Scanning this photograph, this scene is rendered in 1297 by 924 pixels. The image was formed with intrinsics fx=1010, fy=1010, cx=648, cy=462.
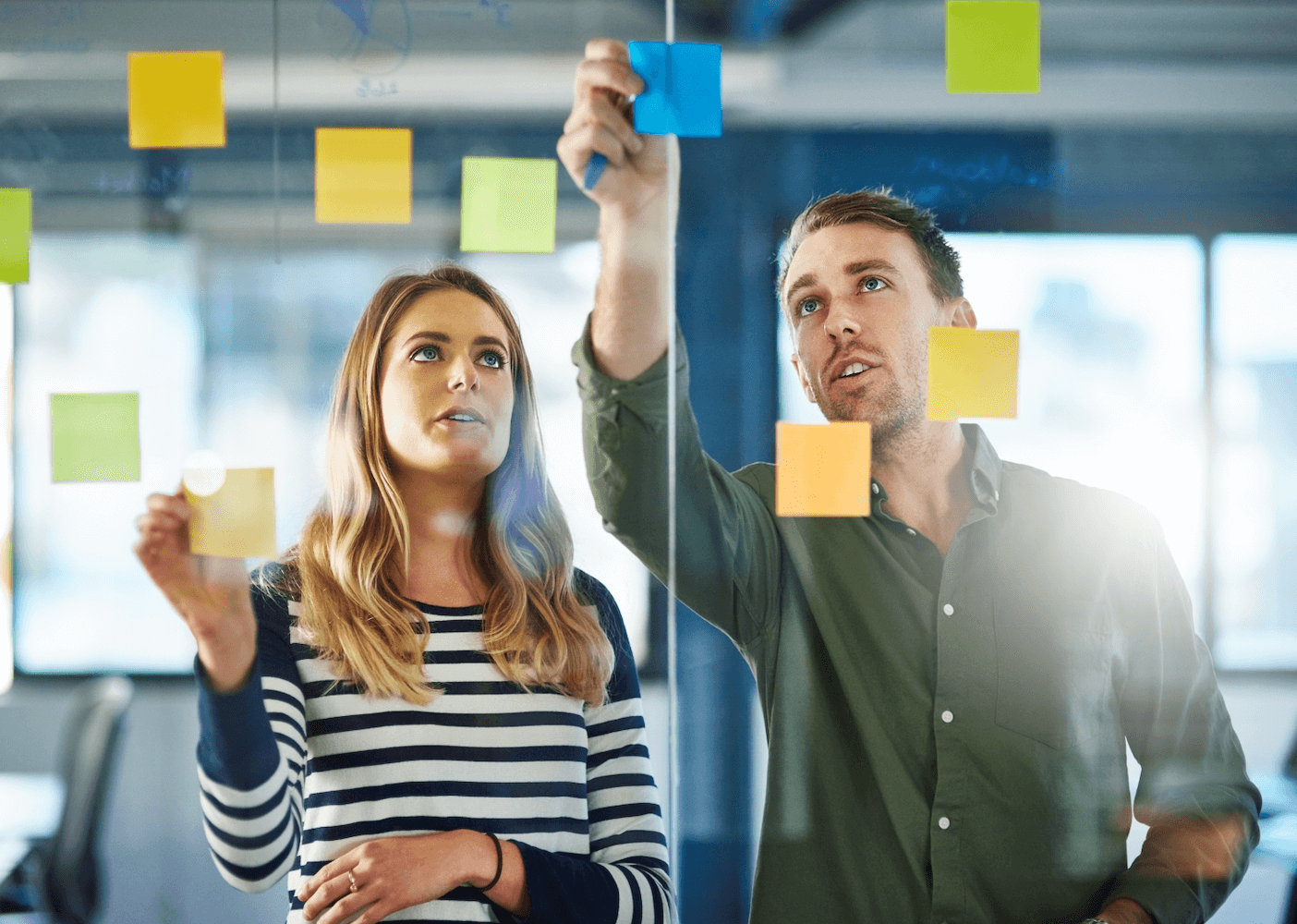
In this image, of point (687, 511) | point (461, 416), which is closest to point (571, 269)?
point (461, 416)

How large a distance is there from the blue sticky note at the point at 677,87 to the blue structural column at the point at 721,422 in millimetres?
28

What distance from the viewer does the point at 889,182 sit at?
125 centimetres

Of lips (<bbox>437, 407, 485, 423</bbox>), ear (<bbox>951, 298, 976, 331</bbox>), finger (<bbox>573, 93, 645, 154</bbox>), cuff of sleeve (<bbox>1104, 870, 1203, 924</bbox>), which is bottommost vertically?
cuff of sleeve (<bbox>1104, 870, 1203, 924</bbox>)

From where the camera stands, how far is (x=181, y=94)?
1.23m

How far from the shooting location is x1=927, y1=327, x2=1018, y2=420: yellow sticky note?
1.23m

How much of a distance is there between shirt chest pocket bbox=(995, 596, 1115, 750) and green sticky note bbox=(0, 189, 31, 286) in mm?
1277

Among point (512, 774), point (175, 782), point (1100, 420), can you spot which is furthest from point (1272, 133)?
point (175, 782)

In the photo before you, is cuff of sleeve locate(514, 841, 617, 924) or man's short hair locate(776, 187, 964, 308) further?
man's short hair locate(776, 187, 964, 308)

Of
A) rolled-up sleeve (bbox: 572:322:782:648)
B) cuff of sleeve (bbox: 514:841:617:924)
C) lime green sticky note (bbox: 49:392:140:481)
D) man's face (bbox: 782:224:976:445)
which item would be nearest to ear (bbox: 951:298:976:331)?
man's face (bbox: 782:224:976:445)

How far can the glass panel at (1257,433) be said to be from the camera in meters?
1.28

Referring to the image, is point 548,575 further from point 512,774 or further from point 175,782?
point 175,782

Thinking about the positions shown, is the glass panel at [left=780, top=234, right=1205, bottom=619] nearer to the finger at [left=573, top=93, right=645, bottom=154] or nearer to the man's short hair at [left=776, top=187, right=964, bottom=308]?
the man's short hair at [left=776, top=187, right=964, bottom=308]

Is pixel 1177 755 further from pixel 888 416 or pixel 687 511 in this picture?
pixel 687 511

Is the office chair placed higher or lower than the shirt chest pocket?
lower
